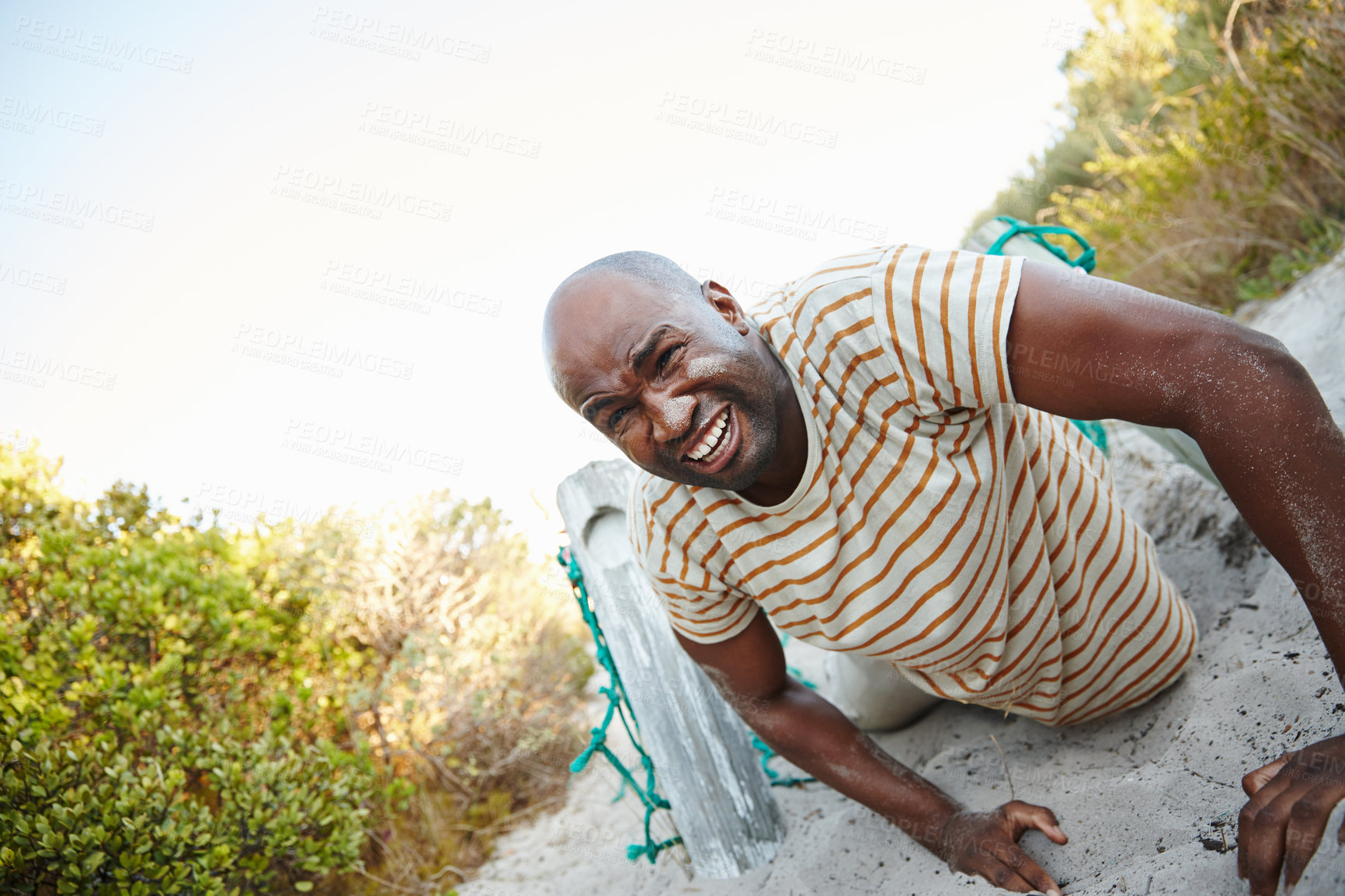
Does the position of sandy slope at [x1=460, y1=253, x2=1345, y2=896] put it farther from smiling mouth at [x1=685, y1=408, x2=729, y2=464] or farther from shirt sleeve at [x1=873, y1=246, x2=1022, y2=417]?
smiling mouth at [x1=685, y1=408, x2=729, y2=464]

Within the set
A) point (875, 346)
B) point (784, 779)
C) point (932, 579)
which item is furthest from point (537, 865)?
point (875, 346)

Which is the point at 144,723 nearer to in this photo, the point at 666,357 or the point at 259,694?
the point at 259,694

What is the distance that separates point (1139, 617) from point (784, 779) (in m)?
1.39

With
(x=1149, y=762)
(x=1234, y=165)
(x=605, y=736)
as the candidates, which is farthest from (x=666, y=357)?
(x=1234, y=165)

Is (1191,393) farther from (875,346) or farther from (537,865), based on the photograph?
(537,865)

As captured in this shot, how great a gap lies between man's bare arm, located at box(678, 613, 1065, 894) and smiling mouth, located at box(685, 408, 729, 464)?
0.58m

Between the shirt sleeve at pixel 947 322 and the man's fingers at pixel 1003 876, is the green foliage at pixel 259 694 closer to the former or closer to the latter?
the man's fingers at pixel 1003 876

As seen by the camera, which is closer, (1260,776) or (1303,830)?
(1303,830)

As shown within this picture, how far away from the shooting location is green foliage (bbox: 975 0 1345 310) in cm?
337

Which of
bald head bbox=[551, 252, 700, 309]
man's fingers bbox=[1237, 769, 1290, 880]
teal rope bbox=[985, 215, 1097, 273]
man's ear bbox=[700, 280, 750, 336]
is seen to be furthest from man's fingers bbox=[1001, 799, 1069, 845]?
teal rope bbox=[985, 215, 1097, 273]

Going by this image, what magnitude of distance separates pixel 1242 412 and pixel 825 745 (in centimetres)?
120

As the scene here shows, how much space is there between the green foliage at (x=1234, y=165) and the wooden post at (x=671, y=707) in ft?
8.95

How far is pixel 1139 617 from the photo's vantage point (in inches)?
74.0

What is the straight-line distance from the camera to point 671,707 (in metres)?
2.41
